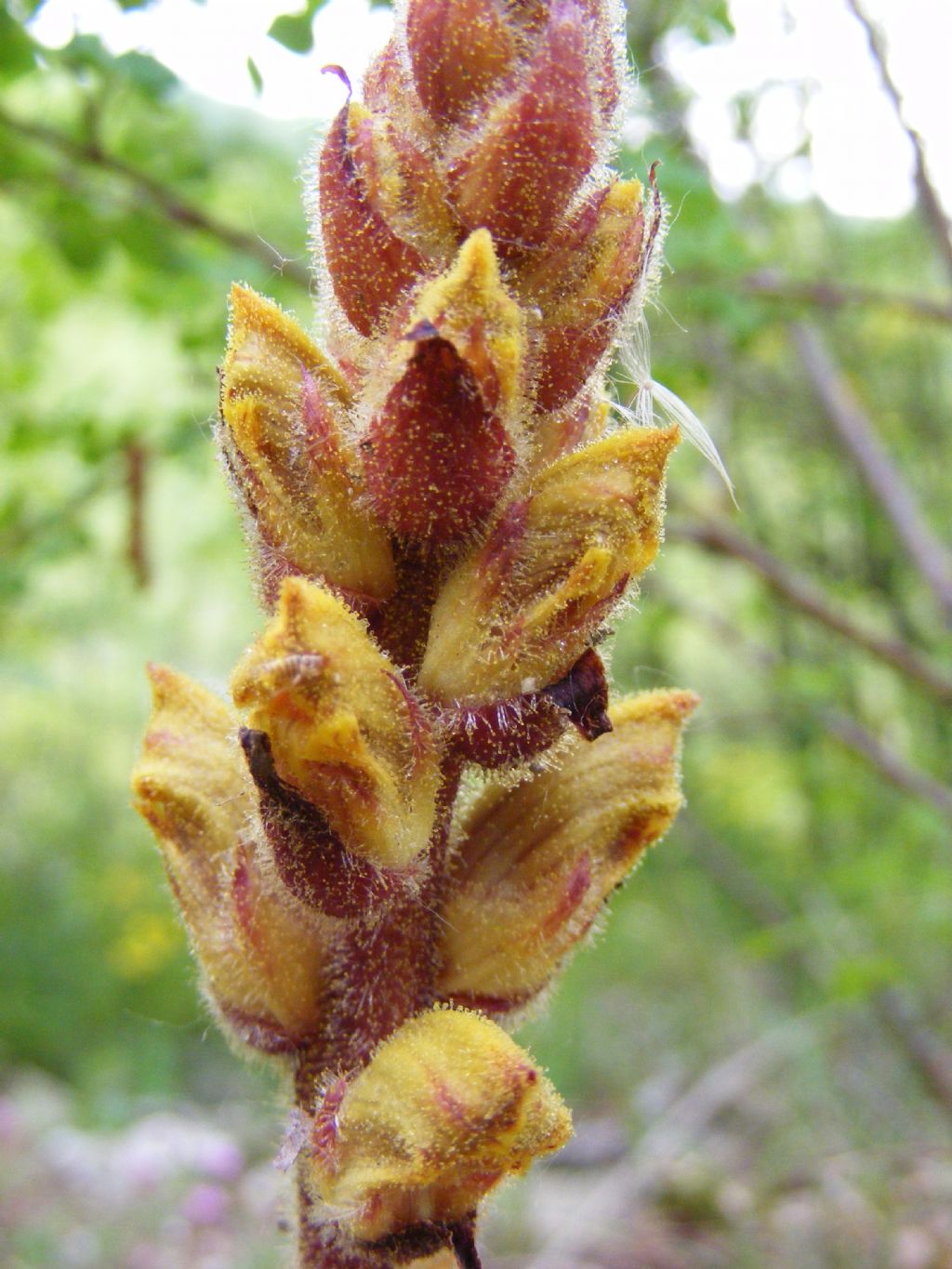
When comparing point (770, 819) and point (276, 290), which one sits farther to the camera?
point (770, 819)

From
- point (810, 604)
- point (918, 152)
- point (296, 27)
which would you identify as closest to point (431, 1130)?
point (296, 27)

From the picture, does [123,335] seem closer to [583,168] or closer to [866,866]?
[866,866]

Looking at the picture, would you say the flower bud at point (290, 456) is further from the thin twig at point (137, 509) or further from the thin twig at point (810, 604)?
the thin twig at point (810, 604)

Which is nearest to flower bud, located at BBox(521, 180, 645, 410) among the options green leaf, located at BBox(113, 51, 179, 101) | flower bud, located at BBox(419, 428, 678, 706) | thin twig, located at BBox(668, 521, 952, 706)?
flower bud, located at BBox(419, 428, 678, 706)

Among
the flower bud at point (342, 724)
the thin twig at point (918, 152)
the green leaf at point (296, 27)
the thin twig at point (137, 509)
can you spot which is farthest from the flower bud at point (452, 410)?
the thin twig at point (918, 152)

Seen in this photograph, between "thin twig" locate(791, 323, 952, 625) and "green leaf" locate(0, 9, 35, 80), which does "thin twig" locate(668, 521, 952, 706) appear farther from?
"green leaf" locate(0, 9, 35, 80)

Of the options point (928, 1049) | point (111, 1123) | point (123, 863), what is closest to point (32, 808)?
point (123, 863)
